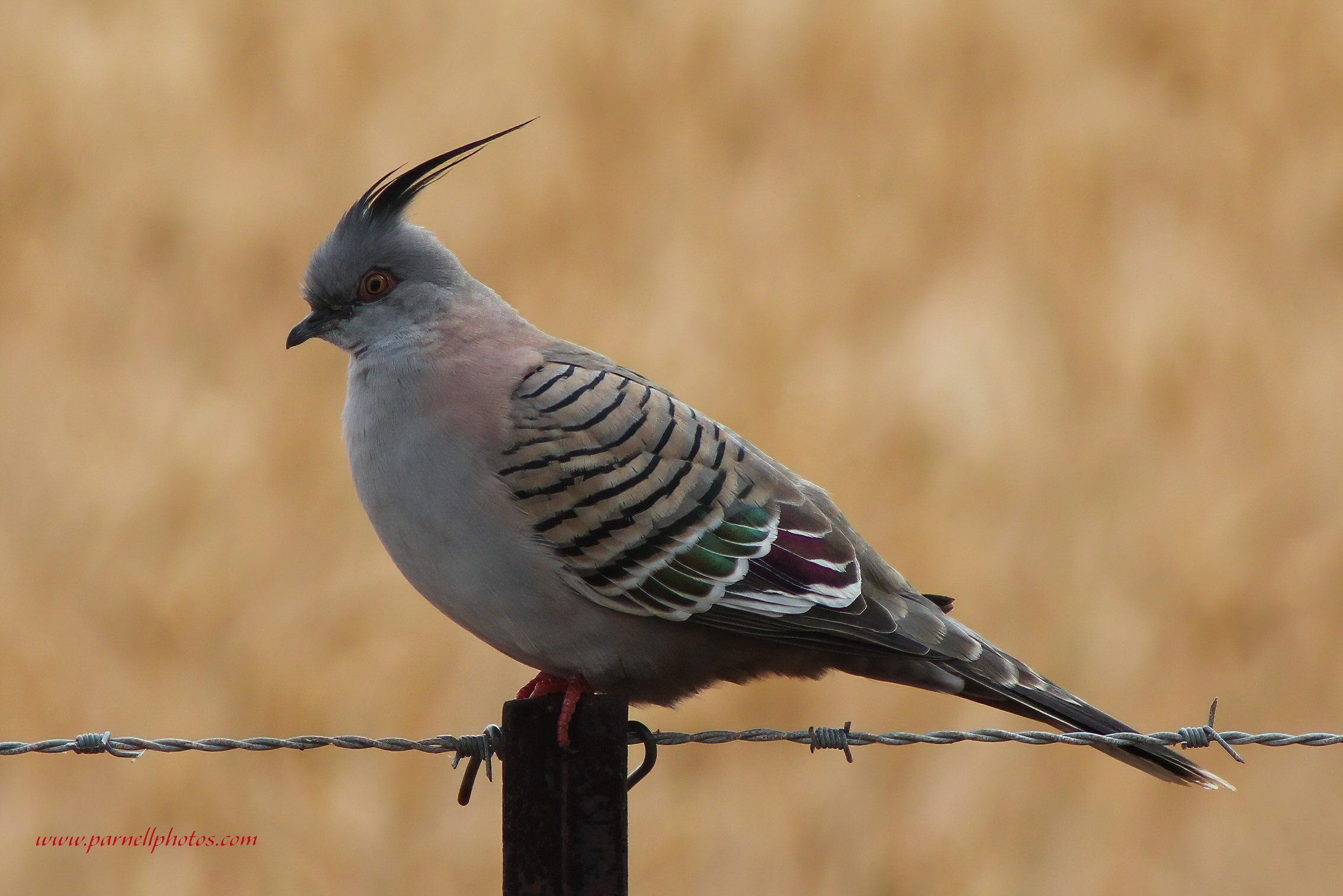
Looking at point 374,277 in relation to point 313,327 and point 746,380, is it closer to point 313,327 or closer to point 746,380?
point 313,327

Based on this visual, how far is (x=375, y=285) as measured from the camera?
4.06m

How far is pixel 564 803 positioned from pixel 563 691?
0.80m

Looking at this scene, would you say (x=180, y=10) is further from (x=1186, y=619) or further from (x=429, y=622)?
(x=1186, y=619)

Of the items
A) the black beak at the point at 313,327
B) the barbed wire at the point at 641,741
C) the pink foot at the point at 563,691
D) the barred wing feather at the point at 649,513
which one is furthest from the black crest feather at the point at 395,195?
the barbed wire at the point at 641,741

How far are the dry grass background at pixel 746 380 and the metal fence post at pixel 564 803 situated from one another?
313 centimetres

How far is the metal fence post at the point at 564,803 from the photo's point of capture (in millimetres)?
2836

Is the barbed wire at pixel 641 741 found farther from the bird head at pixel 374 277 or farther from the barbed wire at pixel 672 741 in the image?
the bird head at pixel 374 277

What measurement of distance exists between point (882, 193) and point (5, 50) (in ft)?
14.7

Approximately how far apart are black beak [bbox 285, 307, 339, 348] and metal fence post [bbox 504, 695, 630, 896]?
1592 mm

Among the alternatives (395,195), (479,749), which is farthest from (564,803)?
(395,195)

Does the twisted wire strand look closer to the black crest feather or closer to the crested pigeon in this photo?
the crested pigeon

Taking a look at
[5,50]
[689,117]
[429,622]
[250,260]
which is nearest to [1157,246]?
[689,117]

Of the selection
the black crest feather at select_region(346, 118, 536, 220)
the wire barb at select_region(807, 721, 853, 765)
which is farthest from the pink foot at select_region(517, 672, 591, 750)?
the black crest feather at select_region(346, 118, 536, 220)

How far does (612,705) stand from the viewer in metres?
2.92
